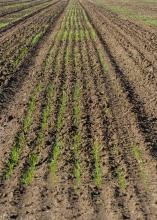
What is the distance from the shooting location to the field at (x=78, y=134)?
244 inches

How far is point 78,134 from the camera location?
855 cm

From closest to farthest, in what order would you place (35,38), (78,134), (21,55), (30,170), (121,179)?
(121,179) → (30,170) → (78,134) → (21,55) → (35,38)

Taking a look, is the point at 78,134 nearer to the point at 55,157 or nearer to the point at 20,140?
the point at 55,157

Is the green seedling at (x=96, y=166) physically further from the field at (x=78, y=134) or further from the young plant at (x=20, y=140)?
the young plant at (x=20, y=140)

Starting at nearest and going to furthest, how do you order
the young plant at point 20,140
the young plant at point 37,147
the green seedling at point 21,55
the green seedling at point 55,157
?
the young plant at point 37,147 < the green seedling at point 55,157 < the young plant at point 20,140 < the green seedling at point 21,55

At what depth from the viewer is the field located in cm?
620

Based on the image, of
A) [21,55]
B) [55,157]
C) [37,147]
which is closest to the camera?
[55,157]

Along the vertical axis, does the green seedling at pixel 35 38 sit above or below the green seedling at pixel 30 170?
below

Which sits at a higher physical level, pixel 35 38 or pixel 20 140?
pixel 20 140

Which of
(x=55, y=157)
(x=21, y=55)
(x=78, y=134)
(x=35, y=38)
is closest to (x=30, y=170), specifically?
(x=55, y=157)

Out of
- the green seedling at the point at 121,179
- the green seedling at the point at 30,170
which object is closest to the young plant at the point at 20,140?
the green seedling at the point at 30,170

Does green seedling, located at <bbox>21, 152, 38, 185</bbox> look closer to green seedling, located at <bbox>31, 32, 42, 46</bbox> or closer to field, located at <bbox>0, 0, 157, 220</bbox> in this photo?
field, located at <bbox>0, 0, 157, 220</bbox>

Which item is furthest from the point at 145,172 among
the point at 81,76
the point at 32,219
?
the point at 81,76

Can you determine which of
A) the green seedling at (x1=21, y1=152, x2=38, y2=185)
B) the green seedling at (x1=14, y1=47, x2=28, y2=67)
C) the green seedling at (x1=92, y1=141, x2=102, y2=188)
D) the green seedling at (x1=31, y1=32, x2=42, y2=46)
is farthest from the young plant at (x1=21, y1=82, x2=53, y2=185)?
the green seedling at (x1=31, y1=32, x2=42, y2=46)
